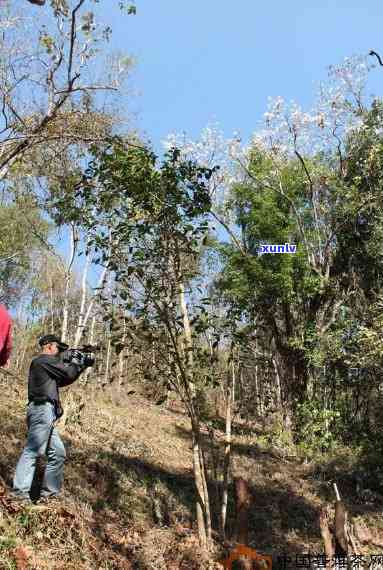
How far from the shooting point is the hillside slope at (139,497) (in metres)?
5.20

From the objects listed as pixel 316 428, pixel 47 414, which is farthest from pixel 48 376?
pixel 316 428

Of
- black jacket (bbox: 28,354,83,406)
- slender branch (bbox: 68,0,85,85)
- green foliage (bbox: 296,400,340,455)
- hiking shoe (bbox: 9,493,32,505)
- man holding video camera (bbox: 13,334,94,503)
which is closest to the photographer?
hiking shoe (bbox: 9,493,32,505)

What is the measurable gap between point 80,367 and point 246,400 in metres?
3.13

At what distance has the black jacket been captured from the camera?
5750 millimetres

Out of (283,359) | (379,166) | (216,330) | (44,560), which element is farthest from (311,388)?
(44,560)

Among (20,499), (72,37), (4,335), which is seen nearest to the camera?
(4,335)

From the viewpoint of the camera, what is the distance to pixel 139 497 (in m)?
8.91

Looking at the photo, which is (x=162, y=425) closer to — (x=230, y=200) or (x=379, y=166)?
(x=230, y=200)

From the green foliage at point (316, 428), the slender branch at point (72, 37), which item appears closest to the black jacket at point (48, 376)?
the slender branch at point (72, 37)

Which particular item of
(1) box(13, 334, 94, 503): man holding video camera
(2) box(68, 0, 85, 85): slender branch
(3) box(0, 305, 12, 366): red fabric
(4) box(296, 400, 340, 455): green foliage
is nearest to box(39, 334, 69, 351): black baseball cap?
(1) box(13, 334, 94, 503): man holding video camera

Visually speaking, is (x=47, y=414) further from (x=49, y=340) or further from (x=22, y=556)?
(x=22, y=556)

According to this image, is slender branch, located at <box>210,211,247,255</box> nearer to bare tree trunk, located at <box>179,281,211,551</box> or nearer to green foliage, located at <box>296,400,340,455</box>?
green foliage, located at <box>296,400,340,455</box>

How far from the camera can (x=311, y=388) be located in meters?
19.2

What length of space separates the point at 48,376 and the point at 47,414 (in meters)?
0.39
